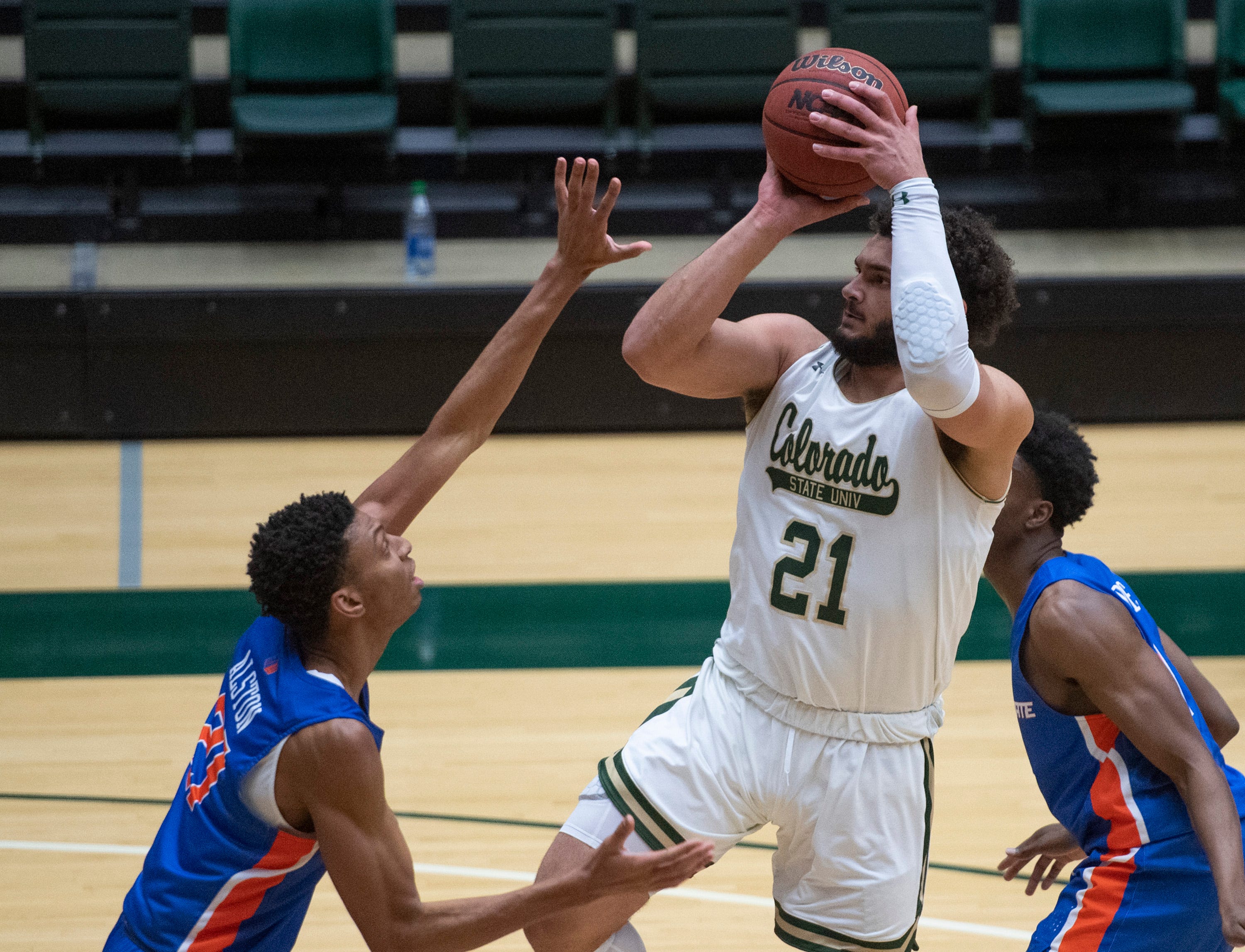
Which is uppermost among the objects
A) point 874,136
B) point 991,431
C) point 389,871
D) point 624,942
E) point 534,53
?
point 534,53

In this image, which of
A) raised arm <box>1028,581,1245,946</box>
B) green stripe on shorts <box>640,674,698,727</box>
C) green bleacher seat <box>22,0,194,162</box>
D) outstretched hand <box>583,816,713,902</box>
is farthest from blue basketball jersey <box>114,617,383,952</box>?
green bleacher seat <box>22,0,194,162</box>

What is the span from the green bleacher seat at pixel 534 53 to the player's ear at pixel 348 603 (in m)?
5.83

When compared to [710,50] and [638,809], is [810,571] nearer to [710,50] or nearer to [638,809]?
[638,809]

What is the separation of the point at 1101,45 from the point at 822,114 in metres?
5.94

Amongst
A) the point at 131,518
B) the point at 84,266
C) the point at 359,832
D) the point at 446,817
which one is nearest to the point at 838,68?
the point at 359,832

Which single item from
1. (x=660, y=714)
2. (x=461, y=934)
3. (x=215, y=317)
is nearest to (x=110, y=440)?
(x=215, y=317)

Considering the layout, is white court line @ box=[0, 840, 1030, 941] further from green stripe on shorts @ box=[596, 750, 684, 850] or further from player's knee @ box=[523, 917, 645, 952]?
green stripe on shorts @ box=[596, 750, 684, 850]

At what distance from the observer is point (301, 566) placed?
2293 mm

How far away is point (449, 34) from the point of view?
8305 millimetres

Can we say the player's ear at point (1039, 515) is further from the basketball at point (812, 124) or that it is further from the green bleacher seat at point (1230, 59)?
the green bleacher seat at point (1230, 59)

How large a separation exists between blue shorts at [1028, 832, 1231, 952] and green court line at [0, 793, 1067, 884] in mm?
1322

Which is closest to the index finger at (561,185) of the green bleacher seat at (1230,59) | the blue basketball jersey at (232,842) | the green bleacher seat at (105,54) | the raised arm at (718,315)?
the raised arm at (718,315)

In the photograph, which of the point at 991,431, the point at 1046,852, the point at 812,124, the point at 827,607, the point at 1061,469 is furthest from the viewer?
the point at 1046,852

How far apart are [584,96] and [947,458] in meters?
5.63
